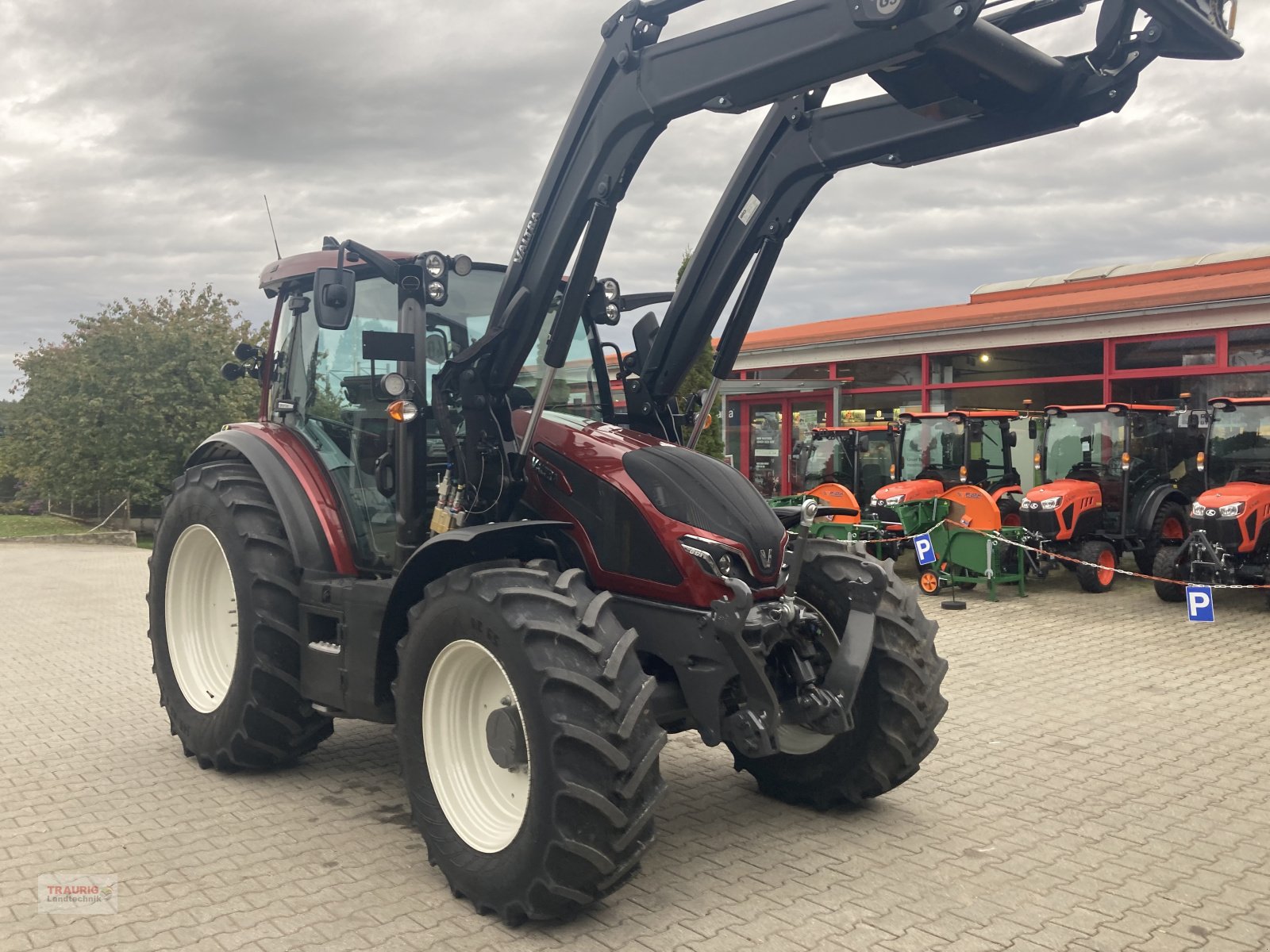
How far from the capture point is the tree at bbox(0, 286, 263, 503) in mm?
28156

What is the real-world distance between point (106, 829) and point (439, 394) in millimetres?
2350

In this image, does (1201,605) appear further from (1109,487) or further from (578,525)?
(578,525)

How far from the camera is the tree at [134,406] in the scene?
2816 cm

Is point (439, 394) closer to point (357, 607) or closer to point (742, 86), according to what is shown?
point (357, 607)

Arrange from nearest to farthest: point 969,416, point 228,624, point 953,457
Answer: point 228,624 → point 969,416 → point 953,457

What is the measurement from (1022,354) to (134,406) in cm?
2168

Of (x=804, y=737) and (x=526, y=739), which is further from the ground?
(x=526, y=739)

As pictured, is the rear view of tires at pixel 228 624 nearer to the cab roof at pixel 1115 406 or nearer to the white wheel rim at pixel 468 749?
the white wheel rim at pixel 468 749

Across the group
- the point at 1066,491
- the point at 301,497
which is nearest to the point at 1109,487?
the point at 1066,491

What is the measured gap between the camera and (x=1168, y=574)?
11.8 metres

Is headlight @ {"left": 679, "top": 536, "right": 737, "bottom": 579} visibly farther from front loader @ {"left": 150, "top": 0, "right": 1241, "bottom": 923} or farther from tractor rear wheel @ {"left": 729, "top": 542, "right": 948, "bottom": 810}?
tractor rear wheel @ {"left": 729, "top": 542, "right": 948, "bottom": 810}

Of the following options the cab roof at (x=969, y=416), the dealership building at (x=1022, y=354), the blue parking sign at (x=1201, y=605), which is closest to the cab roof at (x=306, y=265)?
the blue parking sign at (x=1201, y=605)

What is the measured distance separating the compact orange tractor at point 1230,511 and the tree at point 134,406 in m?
22.5

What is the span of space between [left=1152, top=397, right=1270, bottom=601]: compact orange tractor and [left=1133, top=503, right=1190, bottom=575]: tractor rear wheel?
398 mm
